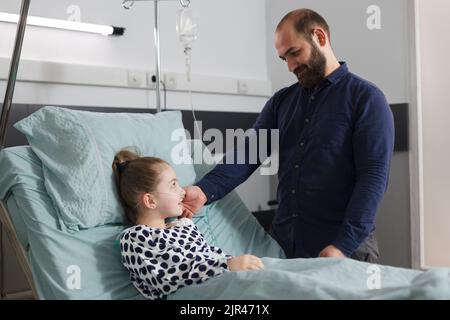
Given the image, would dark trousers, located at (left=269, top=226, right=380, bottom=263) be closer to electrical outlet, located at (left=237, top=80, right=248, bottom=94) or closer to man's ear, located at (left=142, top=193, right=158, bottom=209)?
man's ear, located at (left=142, top=193, right=158, bottom=209)

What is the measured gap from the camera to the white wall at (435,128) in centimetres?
254

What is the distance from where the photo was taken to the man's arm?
177 centimetres

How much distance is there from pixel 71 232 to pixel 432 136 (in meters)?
1.85

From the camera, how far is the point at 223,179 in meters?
1.91

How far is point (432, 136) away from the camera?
2.57 meters

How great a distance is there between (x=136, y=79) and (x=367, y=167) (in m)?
1.39

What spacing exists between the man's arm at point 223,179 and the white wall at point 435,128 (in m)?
0.97

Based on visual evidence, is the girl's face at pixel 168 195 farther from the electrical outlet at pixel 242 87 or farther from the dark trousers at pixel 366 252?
the electrical outlet at pixel 242 87

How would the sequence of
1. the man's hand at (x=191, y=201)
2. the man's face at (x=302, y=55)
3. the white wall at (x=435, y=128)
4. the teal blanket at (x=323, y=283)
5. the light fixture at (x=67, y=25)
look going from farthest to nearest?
the white wall at (x=435, y=128), the light fixture at (x=67, y=25), the man's face at (x=302, y=55), the man's hand at (x=191, y=201), the teal blanket at (x=323, y=283)

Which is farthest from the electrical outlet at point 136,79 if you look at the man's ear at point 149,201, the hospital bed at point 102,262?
the man's ear at point 149,201

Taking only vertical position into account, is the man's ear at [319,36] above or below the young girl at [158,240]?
above

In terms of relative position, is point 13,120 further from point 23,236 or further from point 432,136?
point 432,136

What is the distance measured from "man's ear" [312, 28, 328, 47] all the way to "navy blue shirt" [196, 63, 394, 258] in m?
0.11

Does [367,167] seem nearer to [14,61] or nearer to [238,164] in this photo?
[238,164]
